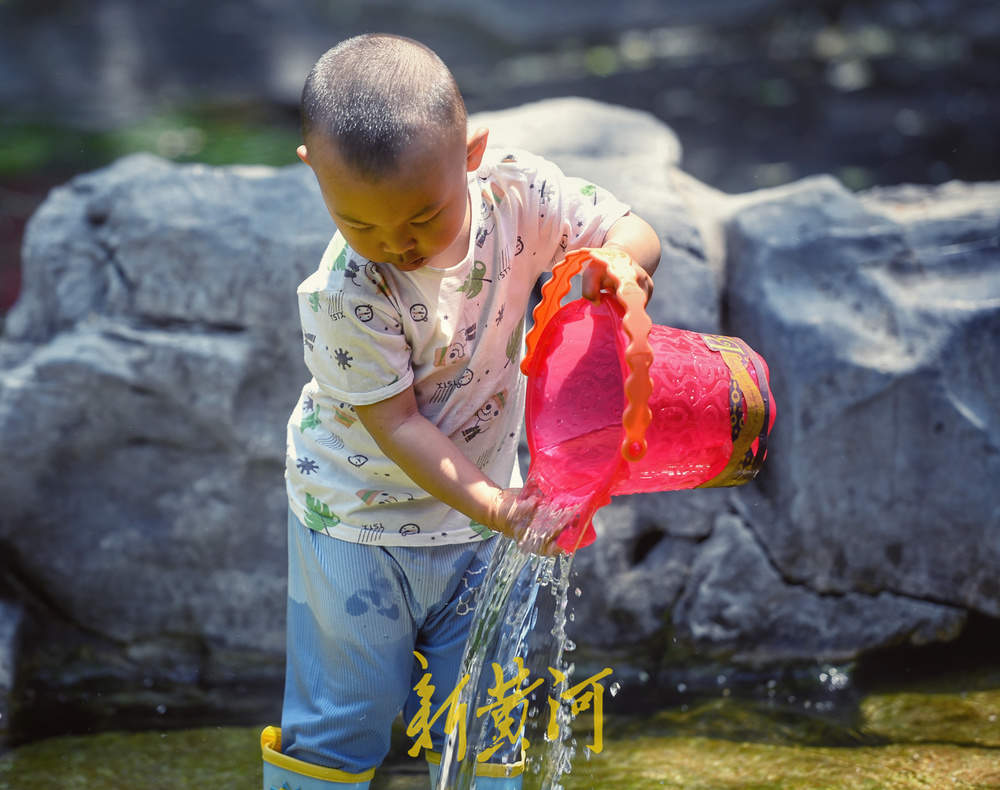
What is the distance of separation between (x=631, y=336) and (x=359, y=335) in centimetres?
39

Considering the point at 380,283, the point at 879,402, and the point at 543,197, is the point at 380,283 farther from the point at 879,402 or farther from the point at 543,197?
the point at 879,402

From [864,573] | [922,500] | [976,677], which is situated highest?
[922,500]

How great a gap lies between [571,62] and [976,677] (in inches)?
234

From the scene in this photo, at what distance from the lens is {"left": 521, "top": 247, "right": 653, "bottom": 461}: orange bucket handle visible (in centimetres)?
137

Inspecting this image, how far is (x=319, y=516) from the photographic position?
1767 mm

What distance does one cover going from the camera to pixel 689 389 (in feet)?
5.22

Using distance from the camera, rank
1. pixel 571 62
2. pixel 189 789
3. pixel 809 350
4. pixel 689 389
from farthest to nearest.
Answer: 1. pixel 571 62
2. pixel 809 350
3. pixel 189 789
4. pixel 689 389

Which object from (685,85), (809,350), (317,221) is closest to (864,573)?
(809,350)

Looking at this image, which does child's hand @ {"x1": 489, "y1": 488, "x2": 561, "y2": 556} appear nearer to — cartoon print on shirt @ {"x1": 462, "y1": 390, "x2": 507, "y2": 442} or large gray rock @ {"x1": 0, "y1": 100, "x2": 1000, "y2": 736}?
cartoon print on shirt @ {"x1": 462, "y1": 390, "x2": 507, "y2": 442}

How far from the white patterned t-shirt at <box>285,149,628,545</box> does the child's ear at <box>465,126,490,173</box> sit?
0.10 m

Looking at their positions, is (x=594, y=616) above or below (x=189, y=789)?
above

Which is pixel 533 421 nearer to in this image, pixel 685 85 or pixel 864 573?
pixel 864 573

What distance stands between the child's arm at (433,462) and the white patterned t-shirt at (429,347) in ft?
0.11

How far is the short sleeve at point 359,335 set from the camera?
1559mm
